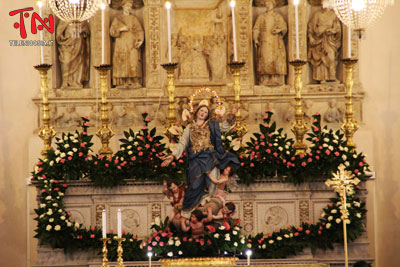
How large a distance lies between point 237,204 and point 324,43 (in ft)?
11.9

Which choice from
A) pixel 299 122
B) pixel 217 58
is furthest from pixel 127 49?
pixel 299 122

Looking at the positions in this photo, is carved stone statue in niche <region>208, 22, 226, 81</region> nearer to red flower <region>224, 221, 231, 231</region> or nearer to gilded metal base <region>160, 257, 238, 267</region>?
red flower <region>224, 221, 231, 231</region>

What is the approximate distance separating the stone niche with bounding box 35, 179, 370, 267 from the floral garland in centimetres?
13

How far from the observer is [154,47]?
12398 millimetres

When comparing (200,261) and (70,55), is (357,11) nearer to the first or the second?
(200,261)

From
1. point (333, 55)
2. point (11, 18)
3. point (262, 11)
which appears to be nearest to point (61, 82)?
point (11, 18)

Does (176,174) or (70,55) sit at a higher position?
(70,55)

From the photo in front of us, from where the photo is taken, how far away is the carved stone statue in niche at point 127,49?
40.5 feet

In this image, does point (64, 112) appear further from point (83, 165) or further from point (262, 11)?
point (262, 11)

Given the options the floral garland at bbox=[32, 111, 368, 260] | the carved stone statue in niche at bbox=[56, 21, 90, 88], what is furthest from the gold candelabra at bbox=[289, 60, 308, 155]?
the carved stone statue in niche at bbox=[56, 21, 90, 88]

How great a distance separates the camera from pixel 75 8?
9297 millimetres

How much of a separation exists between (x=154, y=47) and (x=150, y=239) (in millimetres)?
3967

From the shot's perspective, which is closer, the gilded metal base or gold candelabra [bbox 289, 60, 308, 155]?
the gilded metal base

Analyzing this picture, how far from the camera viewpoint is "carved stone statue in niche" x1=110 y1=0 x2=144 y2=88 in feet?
40.5
